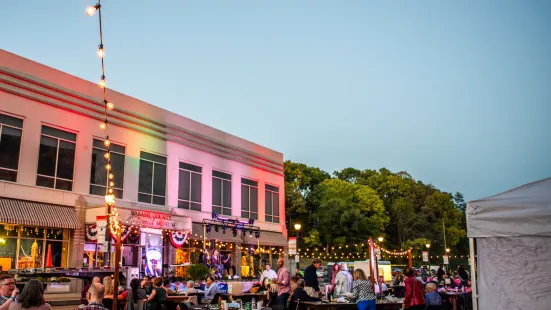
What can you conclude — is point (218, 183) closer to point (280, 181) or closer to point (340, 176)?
point (280, 181)

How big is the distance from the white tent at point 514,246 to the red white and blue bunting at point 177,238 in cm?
1983

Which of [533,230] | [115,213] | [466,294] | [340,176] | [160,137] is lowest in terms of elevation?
[466,294]

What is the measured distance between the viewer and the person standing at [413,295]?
471 inches

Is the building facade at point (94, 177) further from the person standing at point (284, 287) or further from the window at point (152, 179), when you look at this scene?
the person standing at point (284, 287)

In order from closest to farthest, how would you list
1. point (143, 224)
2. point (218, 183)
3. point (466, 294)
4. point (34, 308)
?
point (34, 308) < point (466, 294) < point (143, 224) < point (218, 183)

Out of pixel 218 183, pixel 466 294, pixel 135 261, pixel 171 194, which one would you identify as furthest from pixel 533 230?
pixel 218 183

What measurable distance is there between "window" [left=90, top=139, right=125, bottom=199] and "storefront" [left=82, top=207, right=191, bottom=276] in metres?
1.75

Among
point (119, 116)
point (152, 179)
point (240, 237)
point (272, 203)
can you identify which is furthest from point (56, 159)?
point (272, 203)

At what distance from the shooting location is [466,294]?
18.3m

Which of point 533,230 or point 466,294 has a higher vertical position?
point 533,230

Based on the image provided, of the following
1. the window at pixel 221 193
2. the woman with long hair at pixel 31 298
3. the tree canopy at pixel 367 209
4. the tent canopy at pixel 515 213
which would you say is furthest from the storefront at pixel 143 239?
the tree canopy at pixel 367 209

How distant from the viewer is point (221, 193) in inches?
1249

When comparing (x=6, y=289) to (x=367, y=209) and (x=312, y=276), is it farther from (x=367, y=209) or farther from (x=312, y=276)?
(x=367, y=209)

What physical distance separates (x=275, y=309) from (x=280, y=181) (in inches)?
1050
